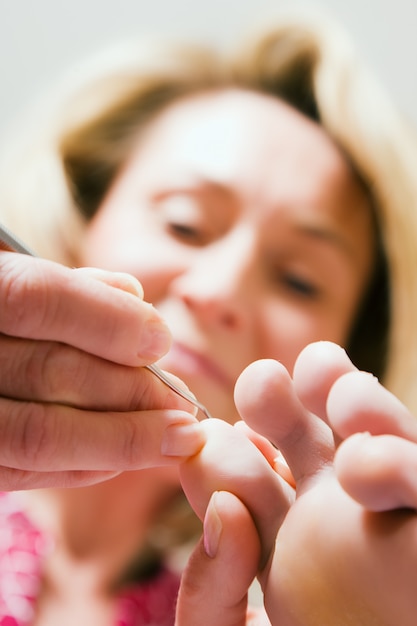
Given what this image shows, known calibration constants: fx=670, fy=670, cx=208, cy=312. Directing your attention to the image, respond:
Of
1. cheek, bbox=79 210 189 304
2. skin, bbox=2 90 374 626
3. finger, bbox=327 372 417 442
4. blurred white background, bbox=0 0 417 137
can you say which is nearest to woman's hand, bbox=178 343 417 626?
finger, bbox=327 372 417 442

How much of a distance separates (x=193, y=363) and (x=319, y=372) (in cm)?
38

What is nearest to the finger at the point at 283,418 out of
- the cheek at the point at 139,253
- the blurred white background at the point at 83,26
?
the cheek at the point at 139,253

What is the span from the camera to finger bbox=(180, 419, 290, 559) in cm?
32

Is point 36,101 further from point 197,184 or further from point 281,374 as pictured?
point 281,374

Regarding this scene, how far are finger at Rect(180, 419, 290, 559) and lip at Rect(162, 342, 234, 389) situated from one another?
32 centimetres

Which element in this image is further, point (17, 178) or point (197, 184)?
point (17, 178)

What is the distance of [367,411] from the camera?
0.27 meters

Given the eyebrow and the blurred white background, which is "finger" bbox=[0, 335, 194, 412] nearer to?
the eyebrow

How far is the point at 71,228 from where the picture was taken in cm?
87

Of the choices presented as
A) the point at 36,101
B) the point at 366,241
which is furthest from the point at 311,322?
the point at 36,101

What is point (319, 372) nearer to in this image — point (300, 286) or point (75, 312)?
point (75, 312)

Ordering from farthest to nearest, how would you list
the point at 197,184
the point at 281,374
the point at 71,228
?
the point at 71,228, the point at 197,184, the point at 281,374

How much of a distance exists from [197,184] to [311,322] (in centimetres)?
20

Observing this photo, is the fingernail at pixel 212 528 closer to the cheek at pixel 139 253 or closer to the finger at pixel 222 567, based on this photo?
the finger at pixel 222 567
